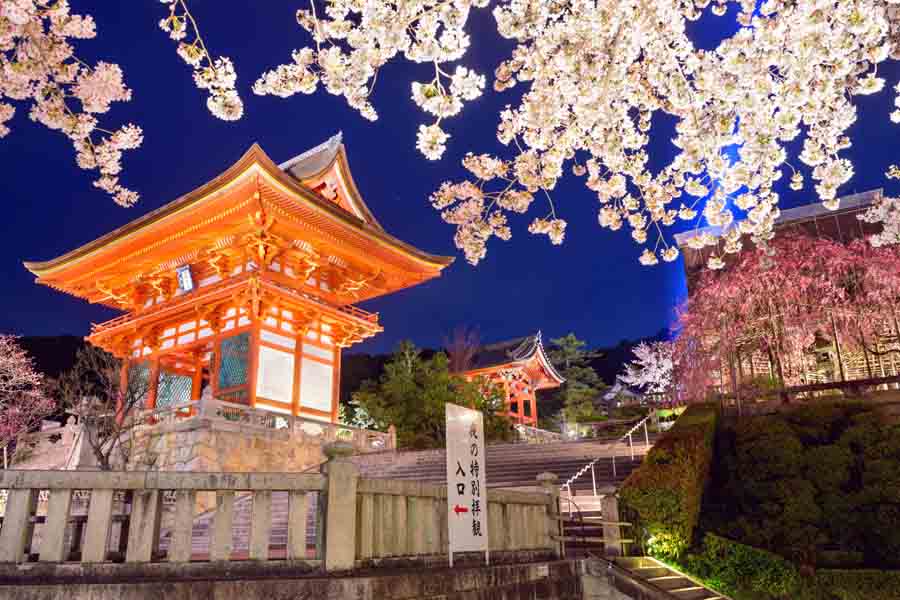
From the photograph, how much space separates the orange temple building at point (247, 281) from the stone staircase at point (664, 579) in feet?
44.1

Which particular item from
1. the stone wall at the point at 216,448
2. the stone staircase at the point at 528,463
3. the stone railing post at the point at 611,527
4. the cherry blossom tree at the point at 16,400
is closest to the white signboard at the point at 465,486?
the stone railing post at the point at 611,527

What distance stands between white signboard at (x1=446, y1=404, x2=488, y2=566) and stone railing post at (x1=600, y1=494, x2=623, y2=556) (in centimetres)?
339

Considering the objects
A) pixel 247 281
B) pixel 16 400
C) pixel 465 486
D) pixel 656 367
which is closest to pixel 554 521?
pixel 465 486

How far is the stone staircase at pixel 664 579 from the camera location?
29.8 feet

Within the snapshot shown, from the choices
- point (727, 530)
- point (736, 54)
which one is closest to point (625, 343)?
point (727, 530)

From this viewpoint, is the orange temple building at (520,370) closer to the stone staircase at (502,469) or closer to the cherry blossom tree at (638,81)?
the stone staircase at (502,469)

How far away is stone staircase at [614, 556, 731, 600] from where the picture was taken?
9.09 m

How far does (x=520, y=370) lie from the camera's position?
3409 cm

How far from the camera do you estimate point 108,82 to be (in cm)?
659

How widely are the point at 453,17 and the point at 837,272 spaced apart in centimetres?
1739

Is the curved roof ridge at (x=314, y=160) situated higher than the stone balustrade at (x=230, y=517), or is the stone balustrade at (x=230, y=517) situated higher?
the curved roof ridge at (x=314, y=160)

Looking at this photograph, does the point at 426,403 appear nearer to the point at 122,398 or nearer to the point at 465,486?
the point at 122,398

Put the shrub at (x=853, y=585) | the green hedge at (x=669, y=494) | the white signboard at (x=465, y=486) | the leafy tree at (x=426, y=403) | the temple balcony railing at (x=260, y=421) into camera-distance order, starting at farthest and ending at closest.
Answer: the leafy tree at (x=426, y=403) → the temple balcony railing at (x=260, y=421) → the green hedge at (x=669, y=494) → the shrub at (x=853, y=585) → the white signboard at (x=465, y=486)

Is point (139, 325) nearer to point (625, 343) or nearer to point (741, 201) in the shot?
point (741, 201)
